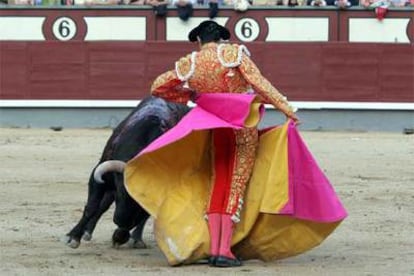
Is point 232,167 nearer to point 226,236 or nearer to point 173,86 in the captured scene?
point 226,236

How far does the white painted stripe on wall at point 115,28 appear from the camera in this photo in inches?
502

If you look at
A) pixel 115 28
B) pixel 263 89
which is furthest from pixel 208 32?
pixel 115 28

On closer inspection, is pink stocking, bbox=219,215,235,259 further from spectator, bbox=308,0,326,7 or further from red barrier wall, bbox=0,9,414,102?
spectator, bbox=308,0,326,7

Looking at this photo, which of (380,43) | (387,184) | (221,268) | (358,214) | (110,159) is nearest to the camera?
(221,268)

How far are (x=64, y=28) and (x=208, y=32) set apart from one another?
26.1 feet

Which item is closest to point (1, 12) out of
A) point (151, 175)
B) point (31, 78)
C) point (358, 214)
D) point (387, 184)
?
point (31, 78)

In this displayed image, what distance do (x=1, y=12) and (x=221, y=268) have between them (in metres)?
8.34

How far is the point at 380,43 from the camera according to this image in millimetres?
12555

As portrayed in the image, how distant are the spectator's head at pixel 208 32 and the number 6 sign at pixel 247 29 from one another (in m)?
7.51

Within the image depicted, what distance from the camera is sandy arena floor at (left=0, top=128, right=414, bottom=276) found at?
16.5 feet

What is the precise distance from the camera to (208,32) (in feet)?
16.8

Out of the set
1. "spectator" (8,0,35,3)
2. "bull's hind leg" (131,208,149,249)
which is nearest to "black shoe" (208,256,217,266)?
"bull's hind leg" (131,208,149,249)

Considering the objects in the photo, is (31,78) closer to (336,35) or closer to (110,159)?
(336,35)

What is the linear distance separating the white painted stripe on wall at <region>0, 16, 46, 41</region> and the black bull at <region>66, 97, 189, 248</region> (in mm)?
7469
